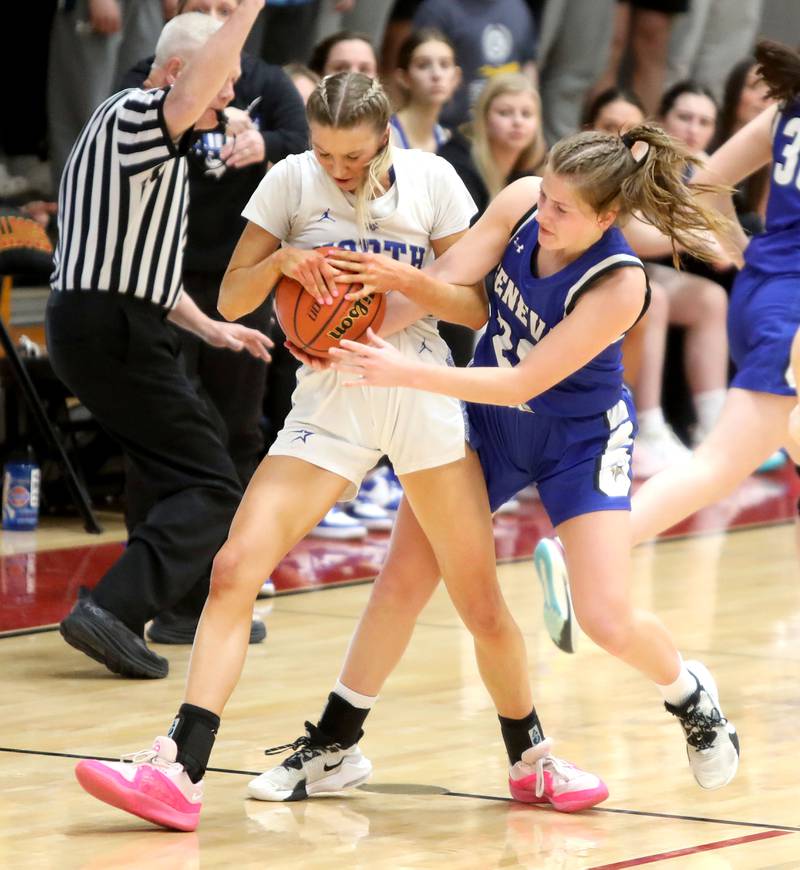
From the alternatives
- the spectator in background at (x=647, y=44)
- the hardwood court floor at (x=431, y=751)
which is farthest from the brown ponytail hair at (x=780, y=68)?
the spectator in background at (x=647, y=44)

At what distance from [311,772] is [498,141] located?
4599 millimetres

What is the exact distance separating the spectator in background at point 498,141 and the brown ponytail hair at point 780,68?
295 centimetres

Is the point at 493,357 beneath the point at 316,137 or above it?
beneath

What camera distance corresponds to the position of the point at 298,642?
5594 mm

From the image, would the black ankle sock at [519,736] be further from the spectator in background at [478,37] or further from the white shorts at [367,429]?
the spectator in background at [478,37]

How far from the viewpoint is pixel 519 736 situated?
4.04m

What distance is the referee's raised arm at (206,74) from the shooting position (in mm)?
4551

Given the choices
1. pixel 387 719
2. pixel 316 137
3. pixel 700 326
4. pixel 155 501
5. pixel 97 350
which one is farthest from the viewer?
pixel 700 326

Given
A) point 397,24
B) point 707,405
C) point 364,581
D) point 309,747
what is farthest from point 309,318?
point 397,24

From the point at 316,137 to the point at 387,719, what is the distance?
1699mm

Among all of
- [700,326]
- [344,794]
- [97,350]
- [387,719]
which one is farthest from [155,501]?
[700,326]

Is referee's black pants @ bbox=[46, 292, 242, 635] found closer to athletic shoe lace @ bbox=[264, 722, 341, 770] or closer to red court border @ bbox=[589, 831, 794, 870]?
athletic shoe lace @ bbox=[264, 722, 341, 770]

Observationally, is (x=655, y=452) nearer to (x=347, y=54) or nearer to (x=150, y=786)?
(x=347, y=54)

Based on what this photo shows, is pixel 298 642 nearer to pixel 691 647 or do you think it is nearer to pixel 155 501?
pixel 155 501
